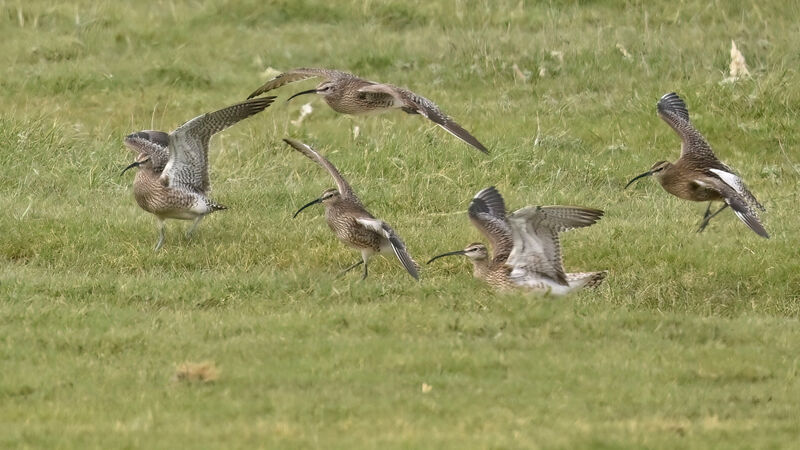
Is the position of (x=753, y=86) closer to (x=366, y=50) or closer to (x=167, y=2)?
(x=366, y=50)

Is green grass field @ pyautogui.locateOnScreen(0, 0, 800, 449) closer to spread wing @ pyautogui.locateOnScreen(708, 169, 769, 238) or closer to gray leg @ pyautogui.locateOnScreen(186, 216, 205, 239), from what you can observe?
gray leg @ pyautogui.locateOnScreen(186, 216, 205, 239)

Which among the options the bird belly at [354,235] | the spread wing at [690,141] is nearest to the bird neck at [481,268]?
the bird belly at [354,235]

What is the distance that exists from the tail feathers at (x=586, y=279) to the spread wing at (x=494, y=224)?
0.60 metres

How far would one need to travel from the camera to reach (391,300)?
34.0 feet

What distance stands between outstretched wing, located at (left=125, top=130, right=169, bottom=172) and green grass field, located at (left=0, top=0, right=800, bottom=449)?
Answer: 2.01ft

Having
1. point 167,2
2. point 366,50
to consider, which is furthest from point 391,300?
point 167,2

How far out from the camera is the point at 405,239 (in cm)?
1231

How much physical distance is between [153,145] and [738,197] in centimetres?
567

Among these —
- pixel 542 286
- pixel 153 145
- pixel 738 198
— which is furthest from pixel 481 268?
pixel 153 145

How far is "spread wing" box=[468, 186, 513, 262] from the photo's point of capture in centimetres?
1101

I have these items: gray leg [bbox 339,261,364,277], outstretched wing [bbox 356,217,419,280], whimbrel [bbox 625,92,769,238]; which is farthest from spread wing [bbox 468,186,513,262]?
whimbrel [bbox 625,92,769,238]

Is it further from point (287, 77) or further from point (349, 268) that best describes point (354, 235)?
point (287, 77)

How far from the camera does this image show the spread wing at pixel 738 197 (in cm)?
1063

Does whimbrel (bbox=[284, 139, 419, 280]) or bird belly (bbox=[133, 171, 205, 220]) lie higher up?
whimbrel (bbox=[284, 139, 419, 280])
